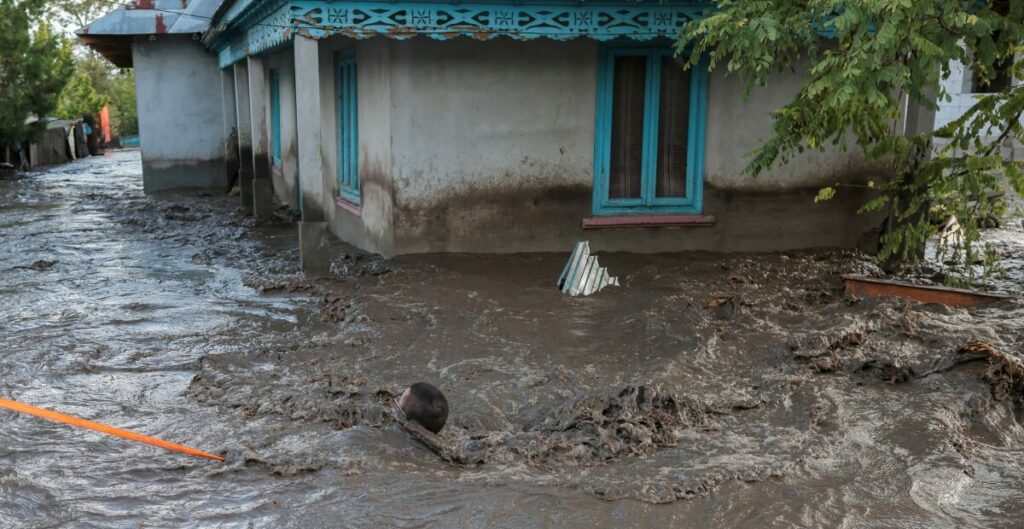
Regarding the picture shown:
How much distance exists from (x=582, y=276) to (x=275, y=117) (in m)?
10.2

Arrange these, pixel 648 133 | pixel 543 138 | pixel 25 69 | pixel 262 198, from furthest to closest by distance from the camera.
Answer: pixel 25 69, pixel 262 198, pixel 648 133, pixel 543 138

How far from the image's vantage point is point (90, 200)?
18.4 m

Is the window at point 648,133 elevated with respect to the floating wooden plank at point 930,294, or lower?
elevated

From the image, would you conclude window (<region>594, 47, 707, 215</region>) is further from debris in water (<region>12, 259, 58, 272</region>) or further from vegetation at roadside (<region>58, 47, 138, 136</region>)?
vegetation at roadside (<region>58, 47, 138, 136</region>)

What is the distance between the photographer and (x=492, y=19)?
8977 millimetres

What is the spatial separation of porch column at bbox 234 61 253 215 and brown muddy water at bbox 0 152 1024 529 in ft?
20.4

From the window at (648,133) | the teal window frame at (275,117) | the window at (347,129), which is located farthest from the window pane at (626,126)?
the teal window frame at (275,117)

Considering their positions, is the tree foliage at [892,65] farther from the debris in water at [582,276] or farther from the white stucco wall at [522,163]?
the white stucco wall at [522,163]

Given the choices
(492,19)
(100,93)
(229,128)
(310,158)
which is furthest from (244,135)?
(100,93)

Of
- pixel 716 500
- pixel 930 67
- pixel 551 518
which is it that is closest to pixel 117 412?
pixel 551 518

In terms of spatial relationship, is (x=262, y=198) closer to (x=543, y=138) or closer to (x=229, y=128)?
(x=229, y=128)

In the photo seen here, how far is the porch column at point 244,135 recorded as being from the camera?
16422 millimetres

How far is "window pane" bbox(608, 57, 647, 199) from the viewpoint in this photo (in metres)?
10.2

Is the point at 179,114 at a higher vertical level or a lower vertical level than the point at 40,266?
higher
